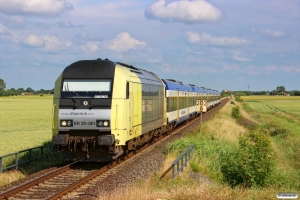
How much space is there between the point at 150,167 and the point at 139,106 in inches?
115

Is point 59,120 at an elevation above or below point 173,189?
above

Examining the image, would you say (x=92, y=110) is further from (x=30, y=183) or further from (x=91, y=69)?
(x=30, y=183)

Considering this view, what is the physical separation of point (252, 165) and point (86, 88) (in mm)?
5938

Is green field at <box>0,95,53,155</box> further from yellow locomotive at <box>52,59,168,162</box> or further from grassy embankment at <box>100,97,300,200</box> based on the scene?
grassy embankment at <box>100,97,300,200</box>

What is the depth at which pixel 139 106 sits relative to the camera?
16828 mm

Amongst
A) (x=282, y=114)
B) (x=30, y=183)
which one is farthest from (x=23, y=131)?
(x=282, y=114)

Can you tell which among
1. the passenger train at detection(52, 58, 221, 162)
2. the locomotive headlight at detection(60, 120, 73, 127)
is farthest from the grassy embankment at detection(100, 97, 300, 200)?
the locomotive headlight at detection(60, 120, 73, 127)

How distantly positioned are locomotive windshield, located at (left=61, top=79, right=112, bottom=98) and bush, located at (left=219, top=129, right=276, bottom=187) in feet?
15.6

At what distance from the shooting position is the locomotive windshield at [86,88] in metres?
14.3

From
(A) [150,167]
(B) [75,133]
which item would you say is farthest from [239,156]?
(B) [75,133]

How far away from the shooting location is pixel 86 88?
14.4m

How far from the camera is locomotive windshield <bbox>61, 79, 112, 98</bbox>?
46.8 ft

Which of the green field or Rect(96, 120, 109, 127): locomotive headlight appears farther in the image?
the green field

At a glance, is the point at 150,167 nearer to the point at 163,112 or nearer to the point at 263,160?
the point at 263,160
